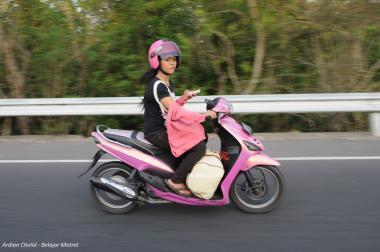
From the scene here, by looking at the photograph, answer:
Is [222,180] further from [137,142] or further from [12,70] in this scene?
[12,70]

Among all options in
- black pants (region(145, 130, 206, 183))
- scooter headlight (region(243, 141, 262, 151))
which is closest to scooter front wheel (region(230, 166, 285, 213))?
scooter headlight (region(243, 141, 262, 151))

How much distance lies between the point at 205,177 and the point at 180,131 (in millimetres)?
481

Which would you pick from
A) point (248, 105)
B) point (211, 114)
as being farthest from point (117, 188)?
point (248, 105)

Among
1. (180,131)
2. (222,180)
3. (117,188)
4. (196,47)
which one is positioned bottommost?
(196,47)

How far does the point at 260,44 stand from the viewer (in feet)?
31.2

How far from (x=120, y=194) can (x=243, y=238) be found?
1.24m

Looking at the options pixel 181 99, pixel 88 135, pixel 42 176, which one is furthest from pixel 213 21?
pixel 181 99

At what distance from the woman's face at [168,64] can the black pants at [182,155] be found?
59 centimetres

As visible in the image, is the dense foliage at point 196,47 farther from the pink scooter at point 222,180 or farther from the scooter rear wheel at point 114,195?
the pink scooter at point 222,180

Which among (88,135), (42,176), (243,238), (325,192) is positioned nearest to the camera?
(243,238)

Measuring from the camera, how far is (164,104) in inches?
174

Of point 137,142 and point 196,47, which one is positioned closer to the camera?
point 137,142

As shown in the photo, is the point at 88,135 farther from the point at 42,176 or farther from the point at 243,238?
the point at 243,238

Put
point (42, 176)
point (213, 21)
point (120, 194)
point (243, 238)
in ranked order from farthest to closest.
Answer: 1. point (213, 21)
2. point (42, 176)
3. point (120, 194)
4. point (243, 238)
